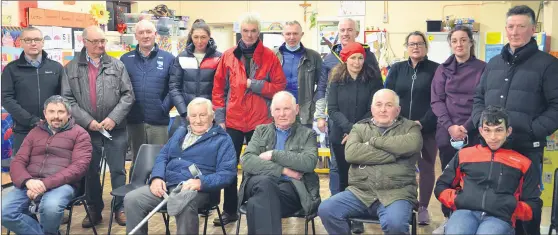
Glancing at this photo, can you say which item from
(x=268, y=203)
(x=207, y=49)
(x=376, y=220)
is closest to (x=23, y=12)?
(x=207, y=49)

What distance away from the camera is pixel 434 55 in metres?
9.59

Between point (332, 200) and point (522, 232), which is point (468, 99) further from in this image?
point (332, 200)

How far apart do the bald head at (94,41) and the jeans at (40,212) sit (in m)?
1.09

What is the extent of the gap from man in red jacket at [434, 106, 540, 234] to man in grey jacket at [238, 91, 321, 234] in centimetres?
77

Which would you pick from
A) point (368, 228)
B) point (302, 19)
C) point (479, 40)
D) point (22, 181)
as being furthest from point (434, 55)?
point (22, 181)

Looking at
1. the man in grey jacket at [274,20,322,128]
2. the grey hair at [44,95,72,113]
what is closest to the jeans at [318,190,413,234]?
the man in grey jacket at [274,20,322,128]

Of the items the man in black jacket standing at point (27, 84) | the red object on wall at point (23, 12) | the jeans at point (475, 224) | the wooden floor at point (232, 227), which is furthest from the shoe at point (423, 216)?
the red object on wall at point (23, 12)

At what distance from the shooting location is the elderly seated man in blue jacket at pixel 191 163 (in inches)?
125

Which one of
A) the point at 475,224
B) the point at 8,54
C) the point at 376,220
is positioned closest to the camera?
the point at 475,224

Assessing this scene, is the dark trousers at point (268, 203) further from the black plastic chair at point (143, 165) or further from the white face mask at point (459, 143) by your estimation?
the white face mask at point (459, 143)

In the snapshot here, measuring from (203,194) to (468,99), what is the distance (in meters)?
1.74

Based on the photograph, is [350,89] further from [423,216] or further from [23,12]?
[23,12]

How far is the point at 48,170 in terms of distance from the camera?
3.46 meters

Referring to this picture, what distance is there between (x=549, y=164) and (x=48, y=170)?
3.37m
